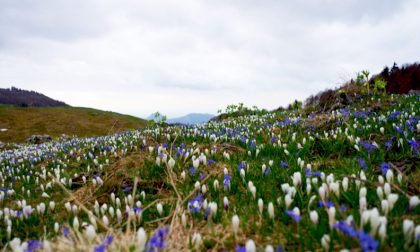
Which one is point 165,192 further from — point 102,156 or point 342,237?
point 102,156

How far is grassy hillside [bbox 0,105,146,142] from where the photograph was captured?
5759cm

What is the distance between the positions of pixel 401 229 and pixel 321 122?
7.08m

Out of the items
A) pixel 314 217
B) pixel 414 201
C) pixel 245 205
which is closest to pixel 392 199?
pixel 414 201

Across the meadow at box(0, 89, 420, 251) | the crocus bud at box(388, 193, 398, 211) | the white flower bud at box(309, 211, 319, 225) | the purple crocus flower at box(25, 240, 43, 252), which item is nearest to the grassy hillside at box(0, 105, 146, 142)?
the meadow at box(0, 89, 420, 251)

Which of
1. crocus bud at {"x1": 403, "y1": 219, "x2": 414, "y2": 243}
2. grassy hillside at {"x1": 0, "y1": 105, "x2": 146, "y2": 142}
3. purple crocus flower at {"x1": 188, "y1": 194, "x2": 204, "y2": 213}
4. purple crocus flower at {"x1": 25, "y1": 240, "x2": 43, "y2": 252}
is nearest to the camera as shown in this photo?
crocus bud at {"x1": 403, "y1": 219, "x2": 414, "y2": 243}

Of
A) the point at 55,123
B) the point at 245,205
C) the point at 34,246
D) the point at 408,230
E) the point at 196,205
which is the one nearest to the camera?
the point at 408,230

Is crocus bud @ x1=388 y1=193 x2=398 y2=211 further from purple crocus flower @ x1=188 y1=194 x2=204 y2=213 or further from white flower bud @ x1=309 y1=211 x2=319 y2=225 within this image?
purple crocus flower @ x1=188 y1=194 x2=204 y2=213

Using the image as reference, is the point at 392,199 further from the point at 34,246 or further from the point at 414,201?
the point at 34,246

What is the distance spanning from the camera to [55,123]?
2544 inches

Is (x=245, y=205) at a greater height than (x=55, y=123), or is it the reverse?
(x=55, y=123)

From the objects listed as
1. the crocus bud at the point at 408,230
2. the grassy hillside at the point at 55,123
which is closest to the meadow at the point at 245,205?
the crocus bud at the point at 408,230

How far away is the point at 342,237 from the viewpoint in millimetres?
2420

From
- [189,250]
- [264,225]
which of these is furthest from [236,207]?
[189,250]

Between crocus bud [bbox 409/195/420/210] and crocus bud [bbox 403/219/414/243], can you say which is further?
crocus bud [bbox 409/195/420/210]
